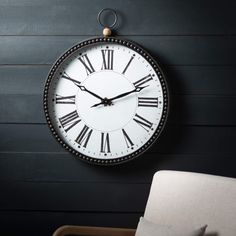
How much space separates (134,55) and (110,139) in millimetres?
435

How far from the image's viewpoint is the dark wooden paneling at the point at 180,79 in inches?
91.4

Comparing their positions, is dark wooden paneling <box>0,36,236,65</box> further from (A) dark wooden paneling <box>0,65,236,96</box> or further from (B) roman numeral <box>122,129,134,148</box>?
(B) roman numeral <box>122,129,134,148</box>

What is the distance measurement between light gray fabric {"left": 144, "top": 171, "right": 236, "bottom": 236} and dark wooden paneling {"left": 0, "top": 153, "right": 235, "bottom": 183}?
262 millimetres

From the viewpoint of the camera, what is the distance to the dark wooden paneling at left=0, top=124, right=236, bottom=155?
234 centimetres

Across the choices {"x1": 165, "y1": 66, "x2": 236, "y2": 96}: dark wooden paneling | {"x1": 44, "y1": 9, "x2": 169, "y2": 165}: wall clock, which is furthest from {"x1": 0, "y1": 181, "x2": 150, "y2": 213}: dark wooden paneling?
{"x1": 165, "y1": 66, "x2": 236, "y2": 96}: dark wooden paneling

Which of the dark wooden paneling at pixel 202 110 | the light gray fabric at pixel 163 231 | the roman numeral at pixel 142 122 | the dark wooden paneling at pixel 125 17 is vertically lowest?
the light gray fabric at pixel 163 231

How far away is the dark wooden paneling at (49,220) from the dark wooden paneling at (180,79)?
0.64 meters

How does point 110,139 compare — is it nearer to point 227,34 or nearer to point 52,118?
point 52,118

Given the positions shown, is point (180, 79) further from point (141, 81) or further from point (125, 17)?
point (125, 17)

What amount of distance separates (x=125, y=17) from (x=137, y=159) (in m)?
0.72

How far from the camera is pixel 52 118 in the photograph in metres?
2.34

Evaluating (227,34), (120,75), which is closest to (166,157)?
(120,75)

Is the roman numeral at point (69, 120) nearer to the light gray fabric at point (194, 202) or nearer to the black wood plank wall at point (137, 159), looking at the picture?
the black wood plank wall at point (137, 159)

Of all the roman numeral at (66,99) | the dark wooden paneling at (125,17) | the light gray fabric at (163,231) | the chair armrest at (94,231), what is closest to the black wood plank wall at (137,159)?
the dark wooden paneling at (125,17)
